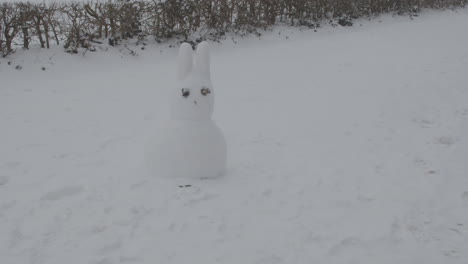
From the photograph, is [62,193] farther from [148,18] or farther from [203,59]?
[148,18]

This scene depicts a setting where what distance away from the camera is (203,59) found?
362 centimetres

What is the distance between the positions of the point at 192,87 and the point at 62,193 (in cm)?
168

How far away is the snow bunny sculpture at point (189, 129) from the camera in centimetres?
360

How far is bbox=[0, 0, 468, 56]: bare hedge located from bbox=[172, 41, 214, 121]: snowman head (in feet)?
18.9

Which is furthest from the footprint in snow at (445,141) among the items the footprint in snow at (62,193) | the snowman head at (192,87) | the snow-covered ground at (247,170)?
the footprint in snow at (62,193)

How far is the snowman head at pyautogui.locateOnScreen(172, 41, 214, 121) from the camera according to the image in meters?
3.57

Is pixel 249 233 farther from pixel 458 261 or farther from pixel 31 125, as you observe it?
pixel 31 125

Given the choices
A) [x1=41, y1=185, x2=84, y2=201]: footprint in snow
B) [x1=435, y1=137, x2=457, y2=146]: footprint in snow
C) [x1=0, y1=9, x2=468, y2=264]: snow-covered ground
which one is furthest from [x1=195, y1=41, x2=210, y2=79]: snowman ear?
[x1=435, y1=137, x2=457, y2=146]: footprint in snow

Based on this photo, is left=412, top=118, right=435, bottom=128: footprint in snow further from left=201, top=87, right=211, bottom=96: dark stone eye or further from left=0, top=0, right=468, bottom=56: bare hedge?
left=0, top=0, right=468, bottom=56: bare hedge

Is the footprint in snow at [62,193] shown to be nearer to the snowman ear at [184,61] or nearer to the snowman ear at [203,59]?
the snowman ear at [184,61]

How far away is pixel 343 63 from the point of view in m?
9.72

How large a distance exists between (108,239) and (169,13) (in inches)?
326

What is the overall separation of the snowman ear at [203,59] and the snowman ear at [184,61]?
8 cm

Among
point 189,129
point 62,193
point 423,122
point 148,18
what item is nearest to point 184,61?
point 189,129
